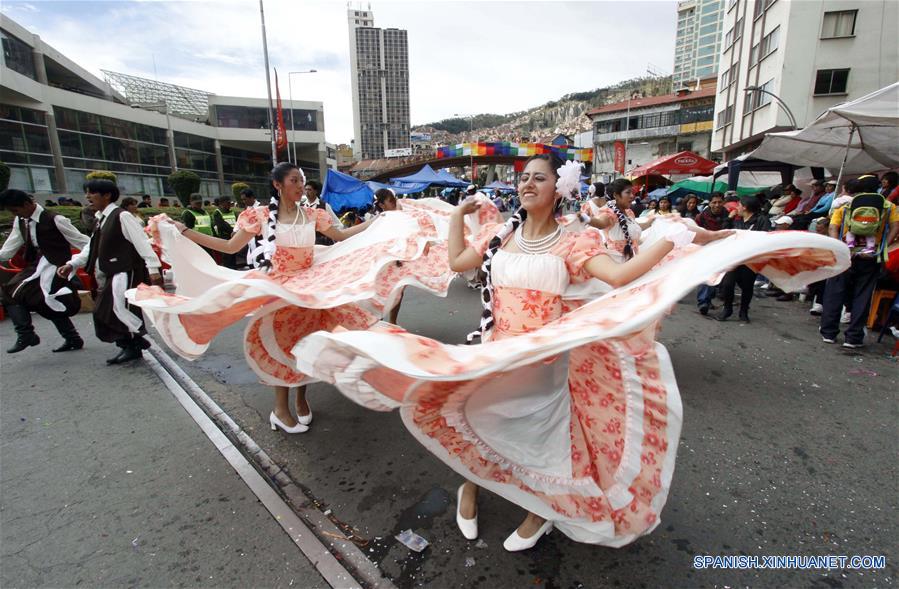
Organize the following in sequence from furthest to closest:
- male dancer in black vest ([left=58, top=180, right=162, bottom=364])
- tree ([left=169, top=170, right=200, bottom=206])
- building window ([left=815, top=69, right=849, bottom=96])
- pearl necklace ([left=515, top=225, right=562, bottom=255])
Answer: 1. tree ([left=169, top=170, right=200, bottom=206])
2. building window ([left=815, top=69, right=849, bottom=96])
3. male dancer in black vest ([left=58, top=180, right=162, bottom=364])
4. pearl necklace ([left=515, top=225, right=562, bottom=255])

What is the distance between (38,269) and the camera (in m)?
4.57

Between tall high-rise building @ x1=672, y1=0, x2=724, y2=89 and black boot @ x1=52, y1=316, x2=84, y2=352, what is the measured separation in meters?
109

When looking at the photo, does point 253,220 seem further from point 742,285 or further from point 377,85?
point 377,85

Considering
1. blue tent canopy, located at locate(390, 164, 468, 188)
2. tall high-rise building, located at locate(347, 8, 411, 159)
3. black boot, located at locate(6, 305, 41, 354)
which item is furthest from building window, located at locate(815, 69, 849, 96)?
tall high-rise building, located at locate(347, 8, 411, 159)

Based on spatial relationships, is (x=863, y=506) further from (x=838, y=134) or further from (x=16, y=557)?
(x=838, y=134)

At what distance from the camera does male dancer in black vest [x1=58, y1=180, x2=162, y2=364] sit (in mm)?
4133

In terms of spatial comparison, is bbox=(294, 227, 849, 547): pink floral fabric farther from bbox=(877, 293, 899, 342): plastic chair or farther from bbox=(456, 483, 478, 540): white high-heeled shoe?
bbox=(877, 293, 899, 342): plastic chair

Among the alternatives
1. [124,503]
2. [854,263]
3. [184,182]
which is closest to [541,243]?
[124,503]

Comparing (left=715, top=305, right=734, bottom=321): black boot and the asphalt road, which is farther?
(left=715, top=305, right=734, bottom=321): black boot

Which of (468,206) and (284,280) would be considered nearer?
(468,206)

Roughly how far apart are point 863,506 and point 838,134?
6915 mm

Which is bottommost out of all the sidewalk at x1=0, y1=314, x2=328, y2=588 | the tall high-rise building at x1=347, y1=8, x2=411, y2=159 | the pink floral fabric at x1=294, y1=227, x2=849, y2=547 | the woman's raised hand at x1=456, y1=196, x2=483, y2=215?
the sidewalk at x1=0, y1=314, x2=328, y2=588

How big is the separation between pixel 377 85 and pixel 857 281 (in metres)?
129

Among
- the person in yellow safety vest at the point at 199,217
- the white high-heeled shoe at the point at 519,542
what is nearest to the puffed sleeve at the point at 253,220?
the white high-heeled shoe at the point at 519,542
